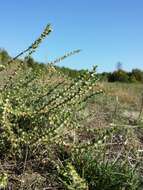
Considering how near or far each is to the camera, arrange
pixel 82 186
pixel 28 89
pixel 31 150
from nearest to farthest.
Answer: pixel 82 186
pixel 31 150
pixel 28 89

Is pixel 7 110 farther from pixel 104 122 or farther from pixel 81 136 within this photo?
pixel 104 122

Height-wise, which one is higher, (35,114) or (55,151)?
(35,114)

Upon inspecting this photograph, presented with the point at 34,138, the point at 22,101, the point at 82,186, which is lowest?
the point at 82,186

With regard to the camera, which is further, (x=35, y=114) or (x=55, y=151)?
(x=55, y=151)

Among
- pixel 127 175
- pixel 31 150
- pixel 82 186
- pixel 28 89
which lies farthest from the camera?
pixel 28 89

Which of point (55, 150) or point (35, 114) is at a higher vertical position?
point (35, 114)

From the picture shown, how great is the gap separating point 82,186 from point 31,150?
46 centimetres

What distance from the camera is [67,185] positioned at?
243 centimetres

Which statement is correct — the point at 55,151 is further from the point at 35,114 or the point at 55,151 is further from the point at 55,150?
the point at 35,114

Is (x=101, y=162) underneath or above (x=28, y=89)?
underneath

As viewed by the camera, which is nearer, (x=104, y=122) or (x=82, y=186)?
(x=82, y=186)

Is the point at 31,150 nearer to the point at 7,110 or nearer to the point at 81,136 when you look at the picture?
the point at 7,110

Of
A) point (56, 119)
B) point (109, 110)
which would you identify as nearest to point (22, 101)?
point (56, 119)

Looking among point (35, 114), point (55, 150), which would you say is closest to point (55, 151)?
point (55, 150)
